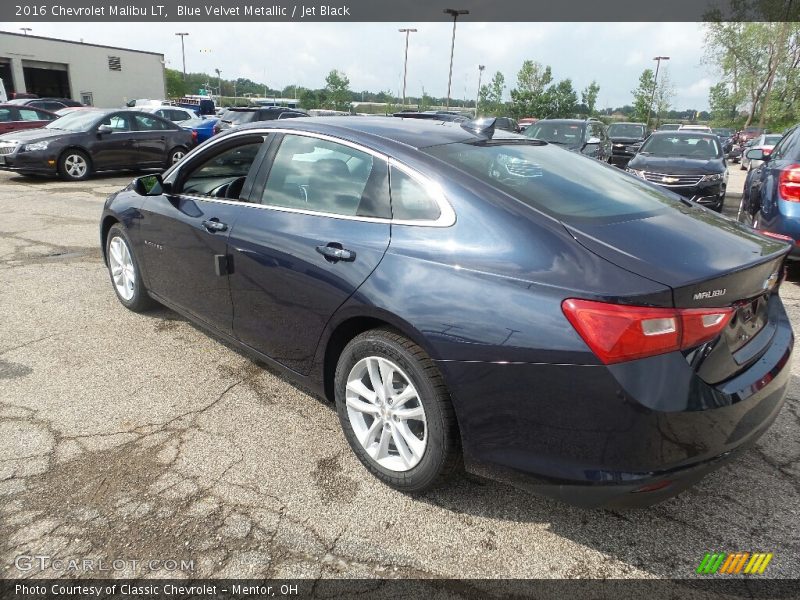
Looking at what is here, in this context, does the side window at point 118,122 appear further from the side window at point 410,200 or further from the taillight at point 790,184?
the taillight at point 790,184

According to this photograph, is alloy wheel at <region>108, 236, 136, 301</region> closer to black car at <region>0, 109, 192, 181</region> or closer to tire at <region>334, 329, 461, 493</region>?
tire at <region>334, 329, 461, 493</region>

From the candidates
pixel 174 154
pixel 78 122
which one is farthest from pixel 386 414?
pixel 174 154

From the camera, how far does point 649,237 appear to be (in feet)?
7.22

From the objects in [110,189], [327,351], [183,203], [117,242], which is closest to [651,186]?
[327,351]

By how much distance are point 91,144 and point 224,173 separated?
10462mm

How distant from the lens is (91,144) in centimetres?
1234

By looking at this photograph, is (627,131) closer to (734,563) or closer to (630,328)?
(734,563)

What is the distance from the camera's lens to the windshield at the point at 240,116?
15844 mm

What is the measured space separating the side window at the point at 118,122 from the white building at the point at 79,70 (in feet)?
117

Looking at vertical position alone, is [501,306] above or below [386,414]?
above

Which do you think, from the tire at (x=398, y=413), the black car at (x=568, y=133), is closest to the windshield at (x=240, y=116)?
the black car at (x=568, y=133)

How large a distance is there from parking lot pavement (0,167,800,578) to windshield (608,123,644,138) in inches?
820

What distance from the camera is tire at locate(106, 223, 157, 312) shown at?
14.4 feet

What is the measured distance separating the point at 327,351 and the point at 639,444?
4.87 ft
